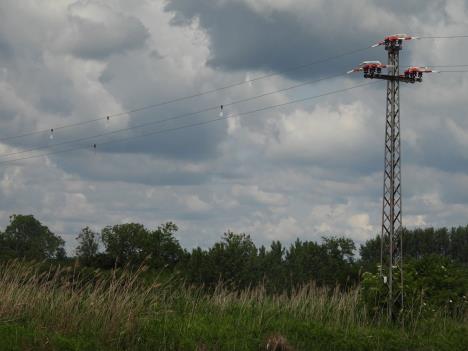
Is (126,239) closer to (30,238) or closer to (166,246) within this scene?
(166,246)

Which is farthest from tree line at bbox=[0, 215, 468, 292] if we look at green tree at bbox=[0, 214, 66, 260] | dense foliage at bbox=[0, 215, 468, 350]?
dense foliage at bbox=[0, 215, 468, 350]

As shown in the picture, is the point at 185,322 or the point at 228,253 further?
the point at 228,253

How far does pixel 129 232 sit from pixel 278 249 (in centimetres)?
1808

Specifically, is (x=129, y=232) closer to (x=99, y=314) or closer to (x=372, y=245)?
(x=372, y=245)

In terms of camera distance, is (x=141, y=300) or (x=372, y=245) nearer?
(x=141, y=300)

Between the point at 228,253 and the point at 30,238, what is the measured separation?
4634 cm

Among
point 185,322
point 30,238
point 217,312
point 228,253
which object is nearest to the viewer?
point 185,322

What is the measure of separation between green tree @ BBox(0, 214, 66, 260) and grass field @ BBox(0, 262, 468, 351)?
8372 cm

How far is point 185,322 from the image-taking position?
60.8 ft

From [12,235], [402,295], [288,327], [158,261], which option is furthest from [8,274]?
[12,235]

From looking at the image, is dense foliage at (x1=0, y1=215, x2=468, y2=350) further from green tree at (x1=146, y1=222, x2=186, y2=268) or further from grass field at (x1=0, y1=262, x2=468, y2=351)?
green tree at (x1=146, y1=222, x2=186, y2=268)

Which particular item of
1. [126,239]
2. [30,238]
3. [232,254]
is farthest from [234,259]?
[30,238]

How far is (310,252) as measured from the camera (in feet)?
257

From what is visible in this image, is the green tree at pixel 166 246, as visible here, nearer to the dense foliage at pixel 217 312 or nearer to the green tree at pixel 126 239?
the green tree at pixel 126 239
